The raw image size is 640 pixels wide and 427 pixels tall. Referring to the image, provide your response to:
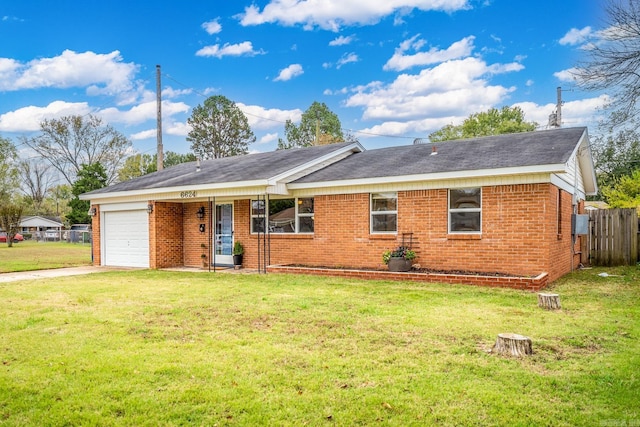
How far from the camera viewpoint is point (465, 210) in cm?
1088

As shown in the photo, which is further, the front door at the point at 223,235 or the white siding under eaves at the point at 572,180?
the front door at the point at 223,235

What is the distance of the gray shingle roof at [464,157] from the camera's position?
10.3 meters

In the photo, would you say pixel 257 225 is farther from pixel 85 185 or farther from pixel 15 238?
pixel 15 238

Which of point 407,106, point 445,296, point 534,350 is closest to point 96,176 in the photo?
point 407,106

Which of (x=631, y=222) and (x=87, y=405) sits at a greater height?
(x=631, y=222)

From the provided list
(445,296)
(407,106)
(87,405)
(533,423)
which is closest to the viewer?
(533,423)

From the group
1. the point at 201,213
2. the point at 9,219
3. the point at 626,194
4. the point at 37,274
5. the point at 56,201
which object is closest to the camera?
the point at 37,274

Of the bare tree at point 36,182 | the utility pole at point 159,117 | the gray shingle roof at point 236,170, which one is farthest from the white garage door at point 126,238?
the bare tree at point 36,182

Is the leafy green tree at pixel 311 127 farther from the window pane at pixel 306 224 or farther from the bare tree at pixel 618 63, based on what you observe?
the bare tree at pixel 618 63

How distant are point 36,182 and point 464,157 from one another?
6573 centimetres

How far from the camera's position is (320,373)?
169 inches

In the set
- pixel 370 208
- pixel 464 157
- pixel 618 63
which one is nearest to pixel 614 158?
pixel 618 63

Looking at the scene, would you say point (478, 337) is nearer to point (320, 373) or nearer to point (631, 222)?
point (320, 373)

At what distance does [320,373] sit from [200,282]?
23.7 ft
